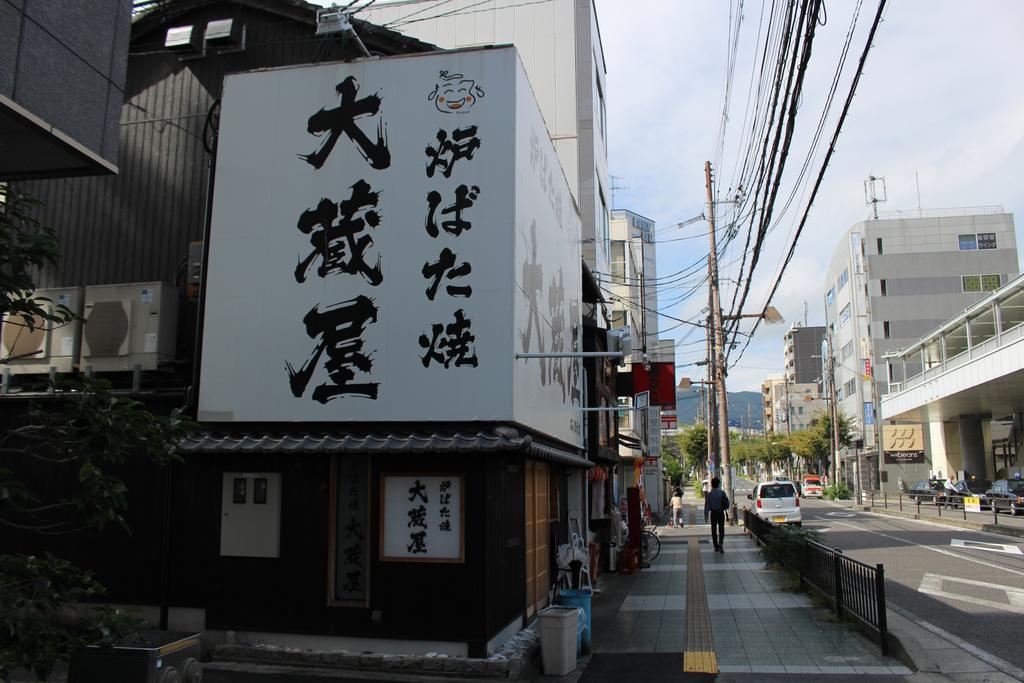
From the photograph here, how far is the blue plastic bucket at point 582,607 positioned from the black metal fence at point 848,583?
3.73 metres

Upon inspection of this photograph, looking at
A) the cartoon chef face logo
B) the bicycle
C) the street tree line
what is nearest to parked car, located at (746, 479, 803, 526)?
the bicycle

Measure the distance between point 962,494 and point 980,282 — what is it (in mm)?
36030

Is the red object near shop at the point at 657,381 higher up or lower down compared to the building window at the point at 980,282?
lower down

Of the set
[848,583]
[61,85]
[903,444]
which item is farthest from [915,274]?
[61,85]

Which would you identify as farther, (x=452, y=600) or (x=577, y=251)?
(x=577, y=251)

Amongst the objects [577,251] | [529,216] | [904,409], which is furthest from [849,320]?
[529,216]

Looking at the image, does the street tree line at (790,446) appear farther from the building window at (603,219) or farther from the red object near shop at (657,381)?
the red object near shop at (657,381)

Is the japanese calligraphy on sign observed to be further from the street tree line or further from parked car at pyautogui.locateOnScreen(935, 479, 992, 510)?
the street tree line

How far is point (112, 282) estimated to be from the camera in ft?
40.6

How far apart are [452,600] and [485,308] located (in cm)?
378

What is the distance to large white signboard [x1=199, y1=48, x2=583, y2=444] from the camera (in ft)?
33.0

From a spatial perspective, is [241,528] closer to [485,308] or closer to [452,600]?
[452,600]

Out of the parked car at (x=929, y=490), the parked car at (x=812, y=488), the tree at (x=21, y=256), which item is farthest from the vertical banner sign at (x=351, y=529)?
the parked car at (x=812, y=488)

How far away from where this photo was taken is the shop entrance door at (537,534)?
11664 mm
